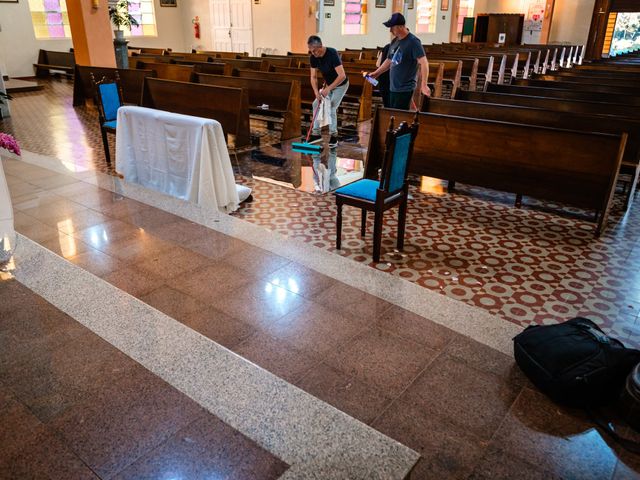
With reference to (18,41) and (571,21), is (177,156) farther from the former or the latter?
(571,21)

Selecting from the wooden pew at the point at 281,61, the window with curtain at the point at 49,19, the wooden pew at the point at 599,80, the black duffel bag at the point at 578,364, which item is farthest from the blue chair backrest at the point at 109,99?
the window with curtain at the point at 49,19

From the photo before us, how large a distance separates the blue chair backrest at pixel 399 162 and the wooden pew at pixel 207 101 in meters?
3.01

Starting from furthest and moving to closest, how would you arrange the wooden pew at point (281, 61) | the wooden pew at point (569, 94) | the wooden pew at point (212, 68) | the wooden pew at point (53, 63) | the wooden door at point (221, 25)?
1. the wooden door at point (221, 25)
2. the wooden pew at point (53, 63)
3. the wooden pew at point (281, 61)
4. the wooden pew at point (212, 68)
5. the wooden pew at point (569, 94)

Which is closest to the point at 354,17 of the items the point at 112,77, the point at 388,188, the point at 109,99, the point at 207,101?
the point at 112,77

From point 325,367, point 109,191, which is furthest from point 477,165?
point 109,191

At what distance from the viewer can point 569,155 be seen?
4.00m

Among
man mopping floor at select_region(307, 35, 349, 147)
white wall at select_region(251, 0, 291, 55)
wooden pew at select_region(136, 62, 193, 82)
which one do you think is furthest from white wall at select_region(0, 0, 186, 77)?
man mopping floor at select_region(307, 35, 349, 147)

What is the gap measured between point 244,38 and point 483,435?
14953 millimetres

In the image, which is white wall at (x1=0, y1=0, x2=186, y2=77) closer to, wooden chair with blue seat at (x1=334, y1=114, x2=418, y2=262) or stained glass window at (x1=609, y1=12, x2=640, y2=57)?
wooden chair with blue seat at (x1=334, y1=114, x2=418, y2=262)

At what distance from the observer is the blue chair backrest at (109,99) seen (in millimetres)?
5609

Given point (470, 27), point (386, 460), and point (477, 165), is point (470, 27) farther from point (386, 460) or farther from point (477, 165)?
point (386, 460)

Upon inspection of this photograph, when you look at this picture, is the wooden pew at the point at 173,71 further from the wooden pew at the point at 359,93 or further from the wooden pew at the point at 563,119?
the wooden pew at the point at 563,119

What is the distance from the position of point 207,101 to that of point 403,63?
2414mm

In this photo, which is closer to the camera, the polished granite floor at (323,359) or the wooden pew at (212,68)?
the polished granite floor at (323,359)
